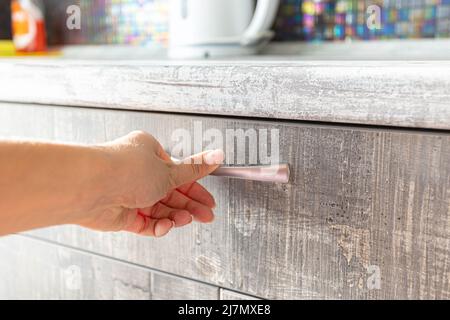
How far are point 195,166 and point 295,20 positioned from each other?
531 millimetres

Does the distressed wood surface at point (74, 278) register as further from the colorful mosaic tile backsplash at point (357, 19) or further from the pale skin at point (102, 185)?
the colorful mosaic tile backsplash at point (357, 19)

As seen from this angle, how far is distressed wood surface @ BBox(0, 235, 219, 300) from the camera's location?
68 centimetres

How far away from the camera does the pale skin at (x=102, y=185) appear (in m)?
0.50

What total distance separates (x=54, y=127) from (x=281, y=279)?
1.25ft

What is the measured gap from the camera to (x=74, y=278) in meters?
0.77

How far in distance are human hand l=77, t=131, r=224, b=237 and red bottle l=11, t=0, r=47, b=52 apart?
78 centimetres

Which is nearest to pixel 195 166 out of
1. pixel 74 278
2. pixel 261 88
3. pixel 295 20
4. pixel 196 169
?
pixel 196 169

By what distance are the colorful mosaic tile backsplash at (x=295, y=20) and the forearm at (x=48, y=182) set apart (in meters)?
0.58

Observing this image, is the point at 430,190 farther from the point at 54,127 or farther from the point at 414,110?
the point at 54,127

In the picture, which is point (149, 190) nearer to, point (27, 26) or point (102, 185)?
point (102, 185)

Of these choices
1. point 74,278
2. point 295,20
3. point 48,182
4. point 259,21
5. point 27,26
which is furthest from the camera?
point 27,26

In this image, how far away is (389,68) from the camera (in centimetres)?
48

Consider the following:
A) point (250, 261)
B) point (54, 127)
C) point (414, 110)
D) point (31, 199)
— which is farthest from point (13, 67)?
point (414, 110)

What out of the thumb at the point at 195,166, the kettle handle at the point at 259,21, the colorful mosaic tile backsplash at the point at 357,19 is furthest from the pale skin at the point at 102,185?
the colorful mosaic tile backsplash at the point at 357,19
